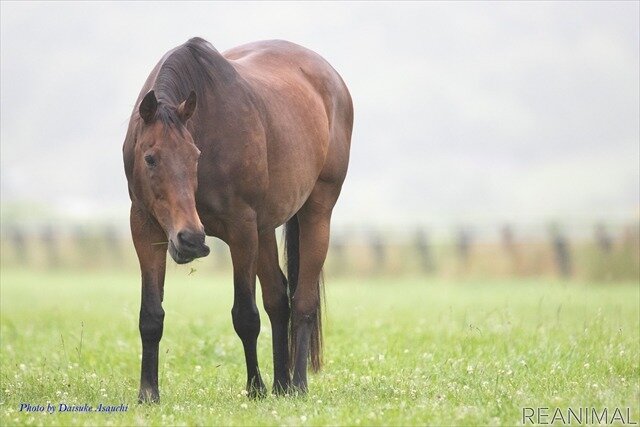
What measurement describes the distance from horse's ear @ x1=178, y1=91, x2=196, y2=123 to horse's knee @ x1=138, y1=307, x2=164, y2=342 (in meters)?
1.34

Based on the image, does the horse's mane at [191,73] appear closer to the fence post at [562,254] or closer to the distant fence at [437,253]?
the distant fence at [437,253]

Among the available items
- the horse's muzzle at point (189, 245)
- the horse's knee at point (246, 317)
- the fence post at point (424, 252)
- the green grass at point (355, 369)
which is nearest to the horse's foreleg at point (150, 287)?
the green grass at point (355, 369)

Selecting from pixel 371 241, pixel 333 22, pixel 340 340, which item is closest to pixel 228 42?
pixel 333 22

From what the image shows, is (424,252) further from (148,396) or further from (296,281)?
(148,396)

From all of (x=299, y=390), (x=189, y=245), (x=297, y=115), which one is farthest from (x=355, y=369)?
(x=189, y=245)

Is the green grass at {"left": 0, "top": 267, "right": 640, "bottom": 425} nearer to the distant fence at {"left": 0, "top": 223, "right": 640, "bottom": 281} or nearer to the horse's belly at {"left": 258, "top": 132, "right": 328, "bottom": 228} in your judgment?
the horse's belly at {"left": 258, "top": 132, "right": 328, "bottom": 228}

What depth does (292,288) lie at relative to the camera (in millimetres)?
8805

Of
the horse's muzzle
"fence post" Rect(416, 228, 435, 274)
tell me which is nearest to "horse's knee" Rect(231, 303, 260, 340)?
the horse's muzzle

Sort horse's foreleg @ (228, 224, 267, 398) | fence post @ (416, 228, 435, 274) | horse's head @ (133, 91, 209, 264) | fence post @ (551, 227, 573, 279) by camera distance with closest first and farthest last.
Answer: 1. horse's head @ (133, 91, 209, 264)
2. horse's foreleg @ (228, 224, 267, 398)
3. fence post @ (551, 227, 573, 279)
4. fence post @ (416, 228, 435, 274)

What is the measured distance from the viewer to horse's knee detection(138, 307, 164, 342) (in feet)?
24.0

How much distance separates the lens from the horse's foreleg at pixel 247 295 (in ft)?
24.2

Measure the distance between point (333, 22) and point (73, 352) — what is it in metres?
165

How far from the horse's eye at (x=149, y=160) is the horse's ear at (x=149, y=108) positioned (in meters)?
0.24

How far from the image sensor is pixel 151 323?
7324 millimetres
